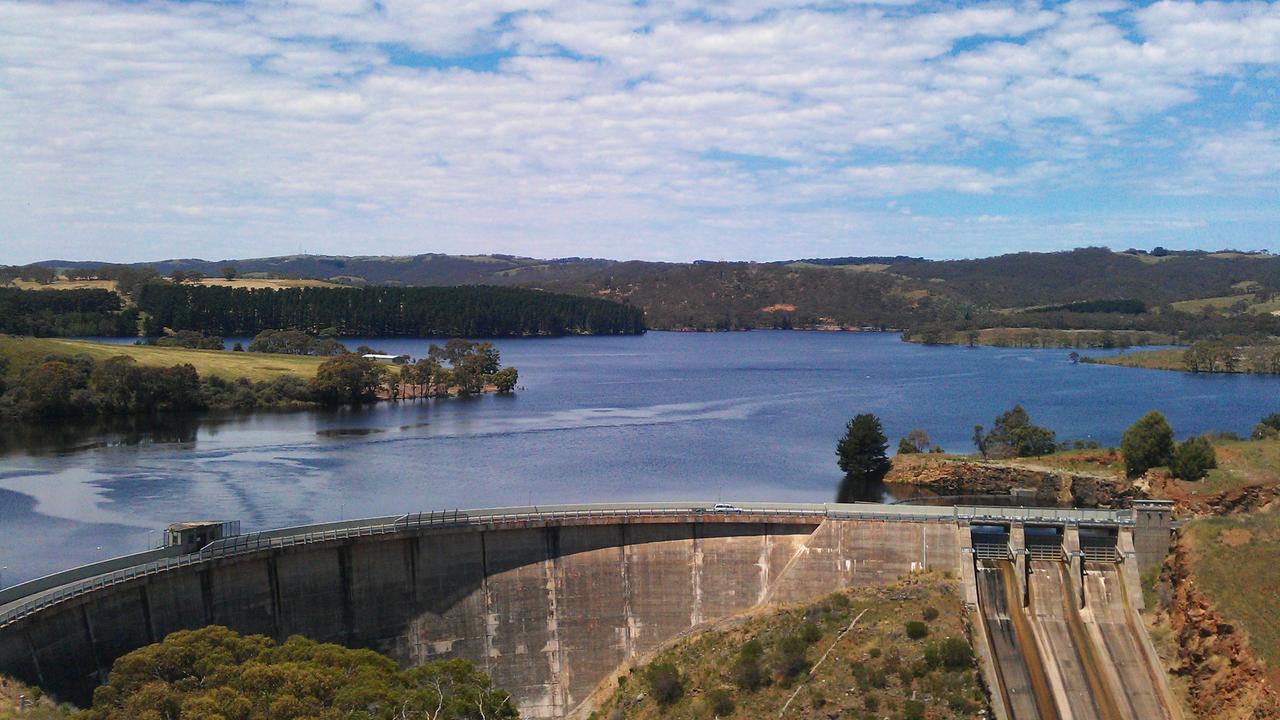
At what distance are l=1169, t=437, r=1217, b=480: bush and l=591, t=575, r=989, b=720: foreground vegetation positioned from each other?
27.9 metres

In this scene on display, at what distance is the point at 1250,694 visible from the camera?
41688 mm

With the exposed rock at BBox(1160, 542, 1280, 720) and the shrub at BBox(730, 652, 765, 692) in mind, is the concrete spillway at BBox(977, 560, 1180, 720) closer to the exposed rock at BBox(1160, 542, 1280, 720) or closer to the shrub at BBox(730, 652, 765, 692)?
the exposed rock at BBox(1160, 542, 1280, 720)

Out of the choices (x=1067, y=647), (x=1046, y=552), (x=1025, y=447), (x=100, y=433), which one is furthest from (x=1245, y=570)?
(x=100, y=433)

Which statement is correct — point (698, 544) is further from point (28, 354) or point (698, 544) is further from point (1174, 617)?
point (28, 354)

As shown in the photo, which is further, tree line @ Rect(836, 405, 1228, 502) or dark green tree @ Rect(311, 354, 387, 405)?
dark green tree @ Rect(311, 354, 387, 405)

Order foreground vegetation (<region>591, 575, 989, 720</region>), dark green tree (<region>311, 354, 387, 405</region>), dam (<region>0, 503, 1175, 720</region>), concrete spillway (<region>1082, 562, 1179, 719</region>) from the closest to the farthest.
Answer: foreground vegetation (<region>591, 575, 989, 720</region>) → concrete spillway (<region>1082, 562, 1179, 719</region>) → dam (<region>0, 503, 1175, 720</region>) → dark green tree (<region>311, 354, 387, 405</region>)

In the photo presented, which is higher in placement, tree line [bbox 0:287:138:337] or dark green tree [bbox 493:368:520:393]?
tree line [bbox 0:287:138:337]

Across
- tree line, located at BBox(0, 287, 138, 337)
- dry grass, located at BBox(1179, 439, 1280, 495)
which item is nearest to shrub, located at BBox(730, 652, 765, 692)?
dry grass, located at BBox(1179, 439, 1280, 495)

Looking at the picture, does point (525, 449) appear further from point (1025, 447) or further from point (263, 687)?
point (263, 687)

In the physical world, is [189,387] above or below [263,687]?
above

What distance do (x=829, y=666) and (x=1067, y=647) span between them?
35.9 ft

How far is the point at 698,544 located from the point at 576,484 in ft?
100

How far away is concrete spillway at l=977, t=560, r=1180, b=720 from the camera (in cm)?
4444

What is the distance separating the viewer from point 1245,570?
Result: 46812mm
